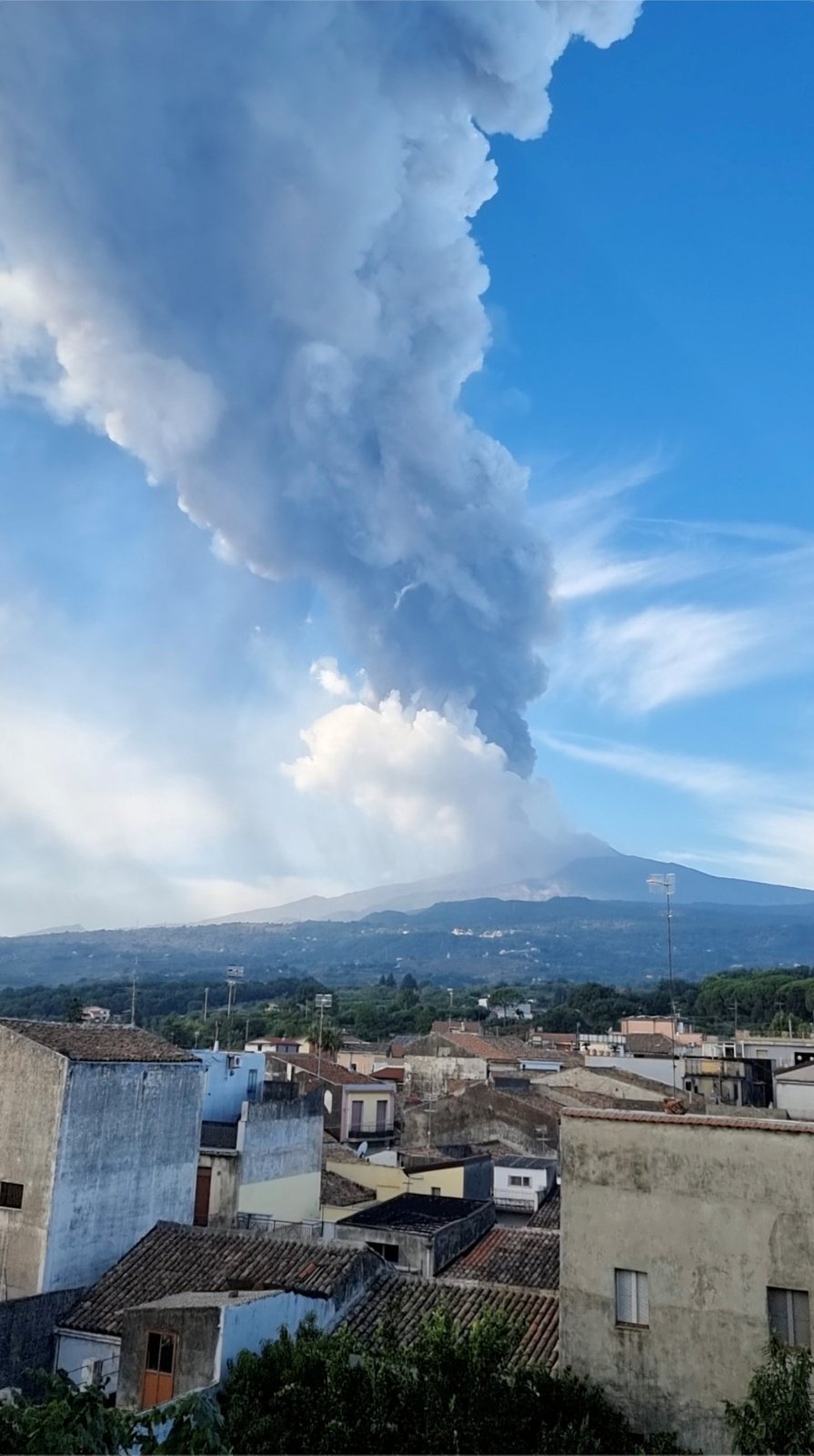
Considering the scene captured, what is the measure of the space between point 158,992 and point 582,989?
80457mm

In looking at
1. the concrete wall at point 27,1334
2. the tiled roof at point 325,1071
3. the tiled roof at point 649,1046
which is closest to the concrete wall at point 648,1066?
the tiled roof at point 649,1046

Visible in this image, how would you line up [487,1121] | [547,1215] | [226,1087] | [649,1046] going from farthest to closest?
[649,1046]
[487,1121]
[226,1087]
[547,1215]

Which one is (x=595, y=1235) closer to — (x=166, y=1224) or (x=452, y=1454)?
(x=452, y=1454)

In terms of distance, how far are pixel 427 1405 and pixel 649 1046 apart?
62.5 meters

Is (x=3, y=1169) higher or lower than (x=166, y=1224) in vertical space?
higher

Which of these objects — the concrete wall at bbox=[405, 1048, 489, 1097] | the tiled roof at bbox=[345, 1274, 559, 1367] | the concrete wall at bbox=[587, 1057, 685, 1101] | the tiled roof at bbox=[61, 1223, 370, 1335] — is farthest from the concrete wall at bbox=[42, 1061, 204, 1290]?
the concrete wall at bbox=[405, 1048, 489, 1097]

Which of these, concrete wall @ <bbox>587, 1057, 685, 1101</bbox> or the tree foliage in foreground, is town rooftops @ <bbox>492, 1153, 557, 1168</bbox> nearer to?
the tree foliage in foreground

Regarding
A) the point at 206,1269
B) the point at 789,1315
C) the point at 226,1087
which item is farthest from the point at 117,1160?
the point at 789,1315

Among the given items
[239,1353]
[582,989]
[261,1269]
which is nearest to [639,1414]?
[239,1353]

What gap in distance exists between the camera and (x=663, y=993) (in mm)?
147125

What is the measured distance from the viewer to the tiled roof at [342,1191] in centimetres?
2697

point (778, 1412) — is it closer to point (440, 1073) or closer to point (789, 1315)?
point (789, 1315)

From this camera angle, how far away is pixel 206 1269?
59.4 feet

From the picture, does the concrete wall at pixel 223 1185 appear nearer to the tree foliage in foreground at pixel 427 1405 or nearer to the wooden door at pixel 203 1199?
the wooden door at pixel 203 1199
